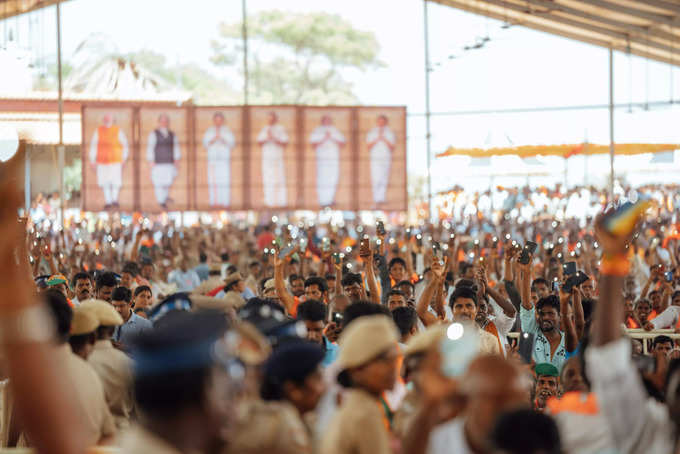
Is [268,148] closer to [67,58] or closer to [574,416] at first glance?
[574,416]

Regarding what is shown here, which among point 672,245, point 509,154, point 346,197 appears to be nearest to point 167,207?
point 346,197

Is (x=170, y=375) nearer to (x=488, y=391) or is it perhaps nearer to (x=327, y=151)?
(x=488, y=391)

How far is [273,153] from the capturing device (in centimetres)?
1956

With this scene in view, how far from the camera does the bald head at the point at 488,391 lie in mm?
2949

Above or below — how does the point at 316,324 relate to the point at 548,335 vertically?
above

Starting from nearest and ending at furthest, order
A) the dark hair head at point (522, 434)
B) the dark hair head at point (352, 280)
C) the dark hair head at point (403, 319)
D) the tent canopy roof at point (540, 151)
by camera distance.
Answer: the dark hair head at point (522, 434) → the dark hair head at point (403, 319) → the dark hair head at point (352, 280) → the tent canopy roof at point (540, 151)

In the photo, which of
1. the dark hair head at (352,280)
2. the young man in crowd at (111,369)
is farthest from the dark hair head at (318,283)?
the young man in crowd at (111,369)

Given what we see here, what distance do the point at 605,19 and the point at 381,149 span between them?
576 cm

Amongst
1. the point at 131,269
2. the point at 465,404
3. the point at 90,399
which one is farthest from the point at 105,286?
the point at 465,404

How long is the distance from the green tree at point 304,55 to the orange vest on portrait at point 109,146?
1838 cm

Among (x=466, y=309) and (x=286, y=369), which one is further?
(x=466, y=309)

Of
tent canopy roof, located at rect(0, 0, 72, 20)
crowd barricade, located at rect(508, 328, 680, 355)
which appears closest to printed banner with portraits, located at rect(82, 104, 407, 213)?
tent canopy roof, located at rect(0, 0, 72, 20)

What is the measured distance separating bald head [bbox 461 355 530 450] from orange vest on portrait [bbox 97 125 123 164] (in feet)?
56.2

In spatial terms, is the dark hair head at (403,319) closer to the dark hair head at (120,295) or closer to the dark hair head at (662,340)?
the dark hair head at (662,340)
